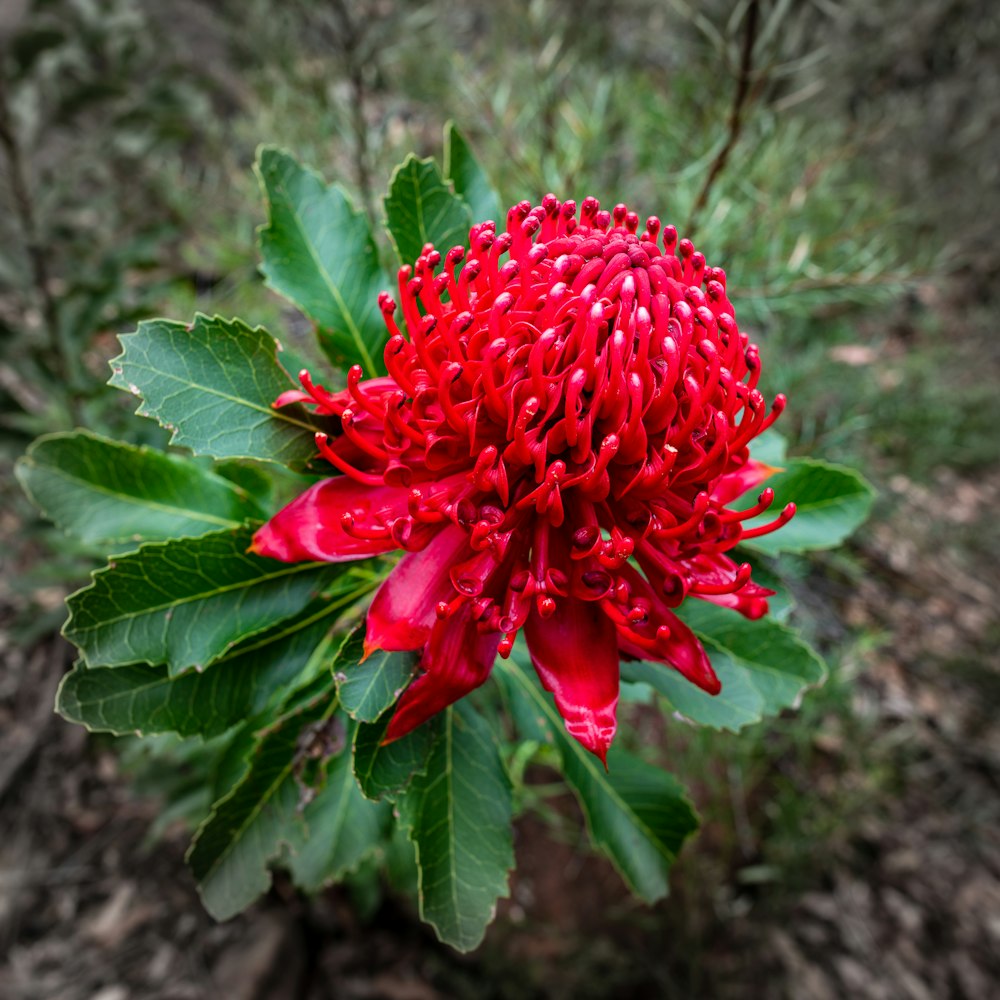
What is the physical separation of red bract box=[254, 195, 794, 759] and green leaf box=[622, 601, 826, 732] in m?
0.26

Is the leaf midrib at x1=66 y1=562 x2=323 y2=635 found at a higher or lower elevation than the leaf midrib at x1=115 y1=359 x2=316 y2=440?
lower

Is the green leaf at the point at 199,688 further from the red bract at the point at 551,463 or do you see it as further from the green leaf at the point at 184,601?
the red bract at the point at 551,463

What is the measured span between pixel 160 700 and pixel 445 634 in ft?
1.65

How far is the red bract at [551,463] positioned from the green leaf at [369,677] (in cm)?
3

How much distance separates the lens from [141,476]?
4.31 feet

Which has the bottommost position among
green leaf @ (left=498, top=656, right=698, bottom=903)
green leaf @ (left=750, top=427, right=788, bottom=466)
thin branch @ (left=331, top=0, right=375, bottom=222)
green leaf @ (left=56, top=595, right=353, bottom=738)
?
green leaf @ (left=498, top=656, right=698, bottom=903)

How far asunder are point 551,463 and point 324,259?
63cm

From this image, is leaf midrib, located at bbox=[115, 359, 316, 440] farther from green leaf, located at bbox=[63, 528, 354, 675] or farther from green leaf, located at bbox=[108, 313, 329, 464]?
green leaf, located at bbox=[63, 528, 354, 675]

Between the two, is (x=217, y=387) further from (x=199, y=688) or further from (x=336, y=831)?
(x=336, y=831)

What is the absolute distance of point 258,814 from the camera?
1258mm

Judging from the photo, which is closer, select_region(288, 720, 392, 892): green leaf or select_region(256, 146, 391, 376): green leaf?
select_region(256, 146, 391, 376): green leaf

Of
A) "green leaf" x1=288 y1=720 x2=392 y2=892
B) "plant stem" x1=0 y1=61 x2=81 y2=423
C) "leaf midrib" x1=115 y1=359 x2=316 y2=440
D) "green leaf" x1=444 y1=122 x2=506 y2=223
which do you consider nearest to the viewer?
"leaf midrib" x1=115 y1=359 x2=316 y2=440

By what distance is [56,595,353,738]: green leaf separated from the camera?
111cm

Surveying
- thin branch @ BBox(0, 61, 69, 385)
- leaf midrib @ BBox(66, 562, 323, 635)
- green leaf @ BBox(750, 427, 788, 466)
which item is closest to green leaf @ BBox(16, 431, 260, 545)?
leaf midrib @ BBox(66, 562, 323, 635)
